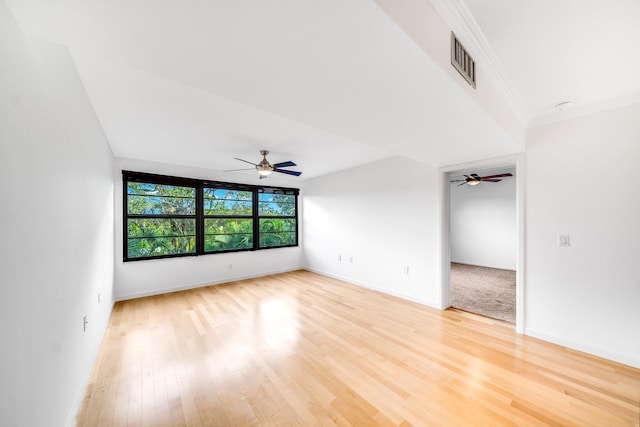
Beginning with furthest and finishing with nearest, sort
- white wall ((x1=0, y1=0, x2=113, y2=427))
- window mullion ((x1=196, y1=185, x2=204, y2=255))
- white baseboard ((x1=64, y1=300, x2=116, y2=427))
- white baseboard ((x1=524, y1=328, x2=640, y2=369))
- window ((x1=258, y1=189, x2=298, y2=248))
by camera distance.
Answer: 1. window ((x1=258, y1=189, x2=298, y2=248))
2. window mullion ((x1=196, y1=185, x2=204, y2=255))
3. white baseboard ((x1=524, y1=328, x2=640, y2=369))
4. white baseboard ((x1=64, y1=300, x2=116, y2=427))
5. white wall ((x1=0, y1=0, x2=113, y2=427))

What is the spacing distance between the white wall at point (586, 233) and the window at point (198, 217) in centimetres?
476

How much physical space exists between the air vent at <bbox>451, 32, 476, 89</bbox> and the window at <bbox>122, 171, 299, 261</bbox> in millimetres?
4688

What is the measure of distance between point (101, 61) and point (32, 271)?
1394mm

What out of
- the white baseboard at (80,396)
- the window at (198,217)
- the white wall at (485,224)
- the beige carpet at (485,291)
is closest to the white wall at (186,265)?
the window at (198,217)

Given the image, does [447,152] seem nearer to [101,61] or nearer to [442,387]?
[442,387]

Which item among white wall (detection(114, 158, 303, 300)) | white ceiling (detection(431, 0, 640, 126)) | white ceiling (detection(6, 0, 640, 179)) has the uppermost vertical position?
white ceiling (detection(431, 0, 640, 126))

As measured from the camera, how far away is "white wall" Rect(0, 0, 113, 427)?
3.06 feet

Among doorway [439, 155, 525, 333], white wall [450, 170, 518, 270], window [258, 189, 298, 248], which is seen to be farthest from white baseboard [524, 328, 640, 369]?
window [258, 189, 298, 248]

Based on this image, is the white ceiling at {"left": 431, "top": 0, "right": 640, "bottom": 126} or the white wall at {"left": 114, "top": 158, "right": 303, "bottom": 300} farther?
the white wall at {"left": 114, "top": 158, "right": 303, "bottom": 300}

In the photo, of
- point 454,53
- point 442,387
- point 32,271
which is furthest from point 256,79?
point 442,387

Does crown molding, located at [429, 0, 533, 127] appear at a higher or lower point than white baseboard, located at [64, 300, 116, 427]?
higher

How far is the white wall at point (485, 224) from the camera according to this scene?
237 inches

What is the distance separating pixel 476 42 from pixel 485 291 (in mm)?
4353

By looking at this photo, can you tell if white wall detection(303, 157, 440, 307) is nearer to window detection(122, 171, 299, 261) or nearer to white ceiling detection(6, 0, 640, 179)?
window detection(122, 171, 299, 261)
